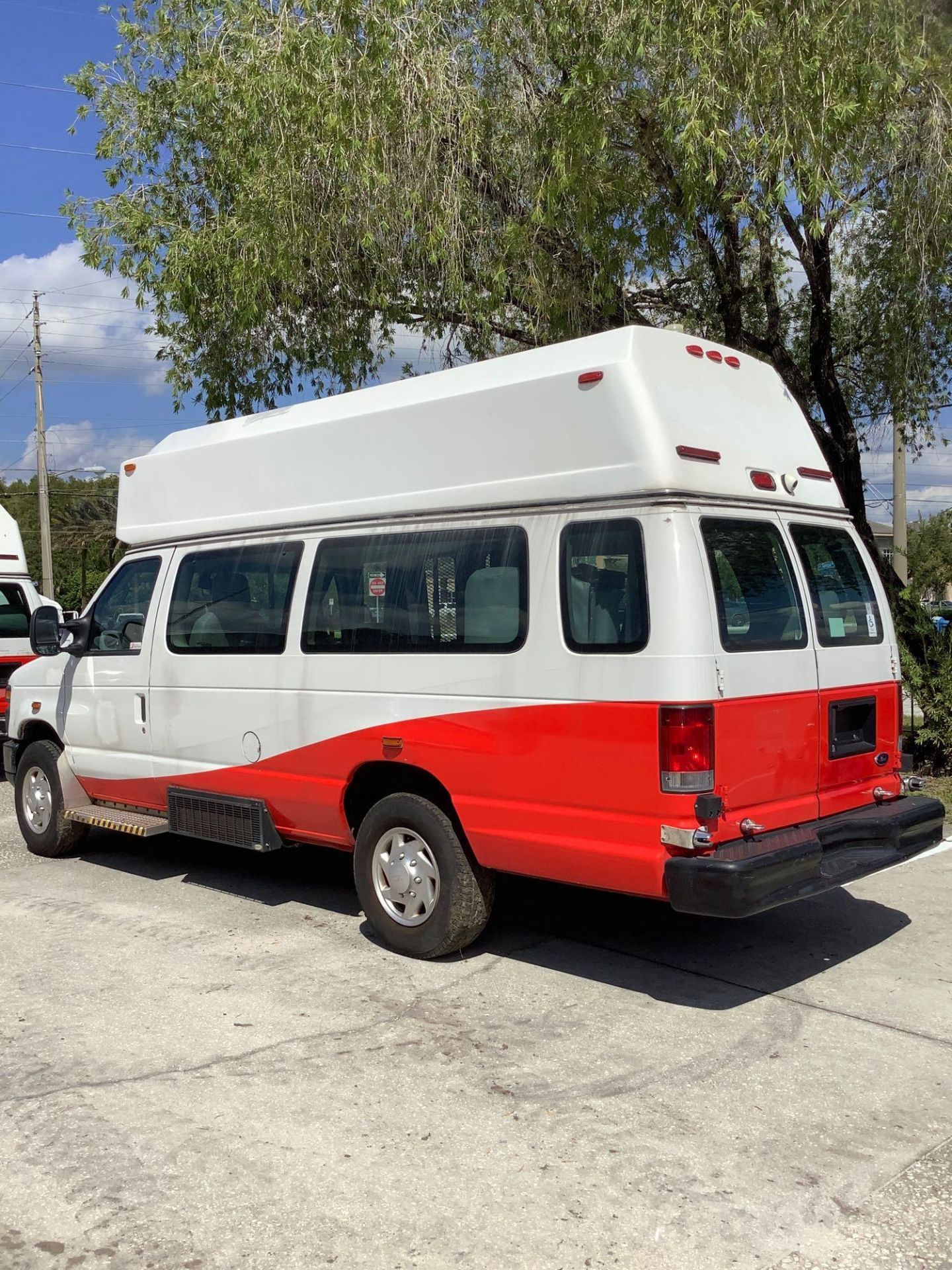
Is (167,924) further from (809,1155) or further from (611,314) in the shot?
(611,314)

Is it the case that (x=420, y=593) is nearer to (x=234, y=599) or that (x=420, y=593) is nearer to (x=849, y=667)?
(x=234, y=599)

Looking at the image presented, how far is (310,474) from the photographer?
21.9 feet

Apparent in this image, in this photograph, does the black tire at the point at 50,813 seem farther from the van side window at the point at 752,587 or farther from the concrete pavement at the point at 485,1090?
the van side window at the point at 752,587

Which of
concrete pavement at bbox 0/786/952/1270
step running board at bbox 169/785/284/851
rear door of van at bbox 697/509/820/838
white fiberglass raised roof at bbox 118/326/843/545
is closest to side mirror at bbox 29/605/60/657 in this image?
step running board at bbox 169/785/284/851

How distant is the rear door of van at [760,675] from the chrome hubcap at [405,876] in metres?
1.61

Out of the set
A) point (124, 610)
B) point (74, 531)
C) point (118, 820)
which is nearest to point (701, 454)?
point (124, 610)

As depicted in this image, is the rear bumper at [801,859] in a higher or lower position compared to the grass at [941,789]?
higher

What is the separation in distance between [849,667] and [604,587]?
1457 mm

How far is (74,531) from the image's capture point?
201ft

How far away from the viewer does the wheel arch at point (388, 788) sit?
5988 millimetres

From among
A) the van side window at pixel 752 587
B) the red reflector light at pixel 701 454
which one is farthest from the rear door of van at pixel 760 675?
the red reflector light at pixel 701 454

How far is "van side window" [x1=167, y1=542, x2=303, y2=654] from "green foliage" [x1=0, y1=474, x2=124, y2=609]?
66.6 feet

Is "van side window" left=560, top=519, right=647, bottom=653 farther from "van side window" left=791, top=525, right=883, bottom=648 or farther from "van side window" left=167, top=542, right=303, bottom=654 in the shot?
"van side window" left=167, top=542, right=303, bottom=654

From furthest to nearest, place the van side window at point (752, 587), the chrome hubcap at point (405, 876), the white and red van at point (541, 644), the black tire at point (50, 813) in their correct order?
the black tire at point (50, 813)
the chrome hubcap at point (405, 876)
the van side window at point (752, 587)
the white and red van at point (541, 644)
